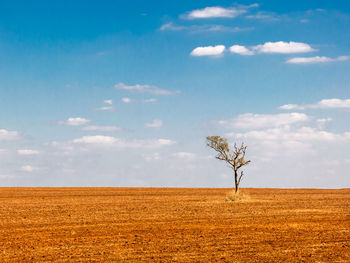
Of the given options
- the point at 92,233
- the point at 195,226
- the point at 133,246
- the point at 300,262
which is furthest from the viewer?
the point at 195,226

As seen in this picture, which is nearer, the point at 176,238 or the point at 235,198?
the point at 176,238

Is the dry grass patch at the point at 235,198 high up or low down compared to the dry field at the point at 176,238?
up

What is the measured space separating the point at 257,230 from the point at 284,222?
437cm

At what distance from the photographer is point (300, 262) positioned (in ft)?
49.8

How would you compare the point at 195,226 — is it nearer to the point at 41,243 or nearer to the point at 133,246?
the point at 133,246

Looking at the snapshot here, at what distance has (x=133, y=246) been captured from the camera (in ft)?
60.2

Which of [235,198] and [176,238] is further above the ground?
[235,198]

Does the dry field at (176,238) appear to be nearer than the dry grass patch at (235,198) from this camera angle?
Yes

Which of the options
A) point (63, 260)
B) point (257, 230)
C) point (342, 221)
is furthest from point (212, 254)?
point (342, 221)

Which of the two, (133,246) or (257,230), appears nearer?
(133,246)

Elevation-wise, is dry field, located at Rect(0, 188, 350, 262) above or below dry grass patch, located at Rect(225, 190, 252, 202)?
below

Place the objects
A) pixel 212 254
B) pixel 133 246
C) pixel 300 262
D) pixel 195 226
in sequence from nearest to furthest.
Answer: pixel 300 262 < pixel 212 254 < pixel 133 246 < pixel 195 226

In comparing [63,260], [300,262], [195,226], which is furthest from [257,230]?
[63,260]

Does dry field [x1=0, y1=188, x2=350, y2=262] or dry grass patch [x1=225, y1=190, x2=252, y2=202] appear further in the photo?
dry grass patch [x1=225, y1=190, x2=252, y2=202]
